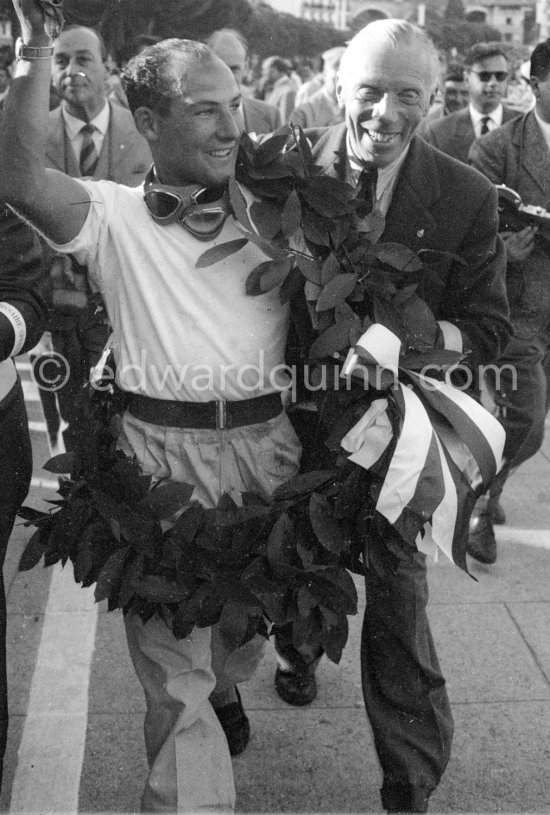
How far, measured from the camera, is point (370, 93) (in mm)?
2885

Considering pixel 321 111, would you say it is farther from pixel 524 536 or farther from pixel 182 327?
pixel 182 327

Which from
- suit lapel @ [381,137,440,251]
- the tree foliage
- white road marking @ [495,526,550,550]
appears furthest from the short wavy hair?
white road marking @ [495,526,550,550]

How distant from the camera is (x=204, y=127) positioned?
2.58 m

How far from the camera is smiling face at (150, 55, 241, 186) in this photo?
2580 millimetres

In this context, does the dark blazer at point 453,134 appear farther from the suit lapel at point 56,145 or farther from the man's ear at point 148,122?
the man's ear at point 148,122

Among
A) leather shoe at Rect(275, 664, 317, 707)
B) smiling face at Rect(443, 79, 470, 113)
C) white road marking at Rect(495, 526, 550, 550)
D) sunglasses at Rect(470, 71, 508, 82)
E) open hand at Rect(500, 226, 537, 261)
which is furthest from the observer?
smiling face at Rect(443, 79, 470, 113)

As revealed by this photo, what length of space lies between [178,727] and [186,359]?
0.89 m

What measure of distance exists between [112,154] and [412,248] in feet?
8.61

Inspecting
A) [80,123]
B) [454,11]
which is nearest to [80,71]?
[80,123]

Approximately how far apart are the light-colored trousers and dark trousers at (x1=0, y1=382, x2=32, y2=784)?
298 mm

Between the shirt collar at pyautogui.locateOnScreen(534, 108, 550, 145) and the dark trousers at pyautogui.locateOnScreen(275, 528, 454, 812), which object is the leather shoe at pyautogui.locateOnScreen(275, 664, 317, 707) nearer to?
the dark trousers at pyautogui.locateOnScreen(275, 528, 454, 812)

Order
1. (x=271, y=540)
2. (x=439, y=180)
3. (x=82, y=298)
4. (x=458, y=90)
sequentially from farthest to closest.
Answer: (x=458, y=90)
(x=82, y=298)
(x=439, y=180)
(x=271, y=540)

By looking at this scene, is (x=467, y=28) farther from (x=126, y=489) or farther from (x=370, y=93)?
(x=126, y=489)

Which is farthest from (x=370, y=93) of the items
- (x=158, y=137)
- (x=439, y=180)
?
(x=158, y=137)
